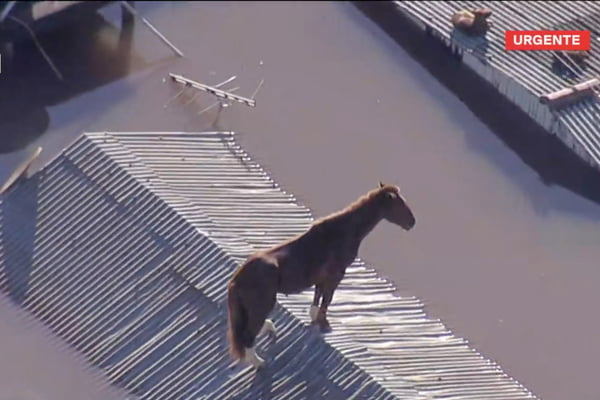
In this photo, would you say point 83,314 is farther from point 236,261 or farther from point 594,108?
point 594,108

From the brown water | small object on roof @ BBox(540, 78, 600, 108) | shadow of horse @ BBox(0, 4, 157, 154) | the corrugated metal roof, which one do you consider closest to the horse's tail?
the brown water

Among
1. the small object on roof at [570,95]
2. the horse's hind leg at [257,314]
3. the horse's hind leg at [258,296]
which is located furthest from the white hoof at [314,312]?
the small object on roof at [570,95]

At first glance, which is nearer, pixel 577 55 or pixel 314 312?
pixel 314 312

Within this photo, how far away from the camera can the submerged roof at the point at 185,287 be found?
38406 millimetres

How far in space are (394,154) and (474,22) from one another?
4968mm

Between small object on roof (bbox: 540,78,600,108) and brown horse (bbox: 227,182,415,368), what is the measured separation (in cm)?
1020

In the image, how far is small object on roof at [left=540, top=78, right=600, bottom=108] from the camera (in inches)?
1805

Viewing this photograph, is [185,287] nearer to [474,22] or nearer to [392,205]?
[392,205]

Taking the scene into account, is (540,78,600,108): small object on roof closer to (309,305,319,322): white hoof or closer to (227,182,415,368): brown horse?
(227,182,415,368): brown horse

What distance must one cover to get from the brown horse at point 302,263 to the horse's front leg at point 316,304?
1.51 feet

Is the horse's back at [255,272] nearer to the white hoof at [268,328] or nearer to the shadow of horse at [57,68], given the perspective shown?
the white hoof at [268,328]

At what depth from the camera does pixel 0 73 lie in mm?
49156

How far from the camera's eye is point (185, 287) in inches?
1603

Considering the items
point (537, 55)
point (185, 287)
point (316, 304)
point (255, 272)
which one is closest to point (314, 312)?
point (316, 304)
